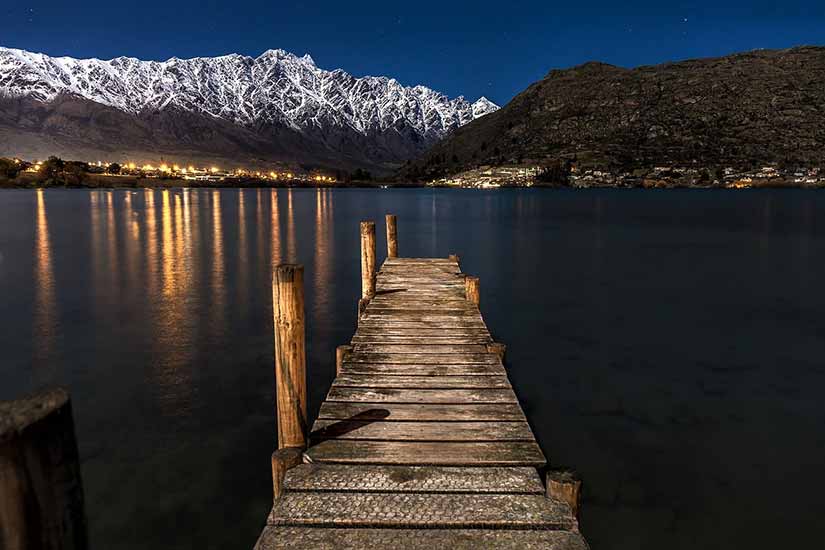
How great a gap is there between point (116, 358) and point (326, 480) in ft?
44.7

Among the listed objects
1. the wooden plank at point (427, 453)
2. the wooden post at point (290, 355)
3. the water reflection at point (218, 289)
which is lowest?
the water reflection at point (218, 289)

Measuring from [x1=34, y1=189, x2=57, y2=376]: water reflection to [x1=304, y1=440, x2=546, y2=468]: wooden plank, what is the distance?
42.1ft

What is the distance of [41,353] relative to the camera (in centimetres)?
1697

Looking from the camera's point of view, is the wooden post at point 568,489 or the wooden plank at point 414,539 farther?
the wooden post at point 568,489

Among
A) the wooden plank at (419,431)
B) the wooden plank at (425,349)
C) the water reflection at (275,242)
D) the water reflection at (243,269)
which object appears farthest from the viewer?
the water reflection at (275,242)

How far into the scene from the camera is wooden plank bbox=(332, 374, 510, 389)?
8852 millimetres

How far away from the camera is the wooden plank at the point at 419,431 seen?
698 centimetres

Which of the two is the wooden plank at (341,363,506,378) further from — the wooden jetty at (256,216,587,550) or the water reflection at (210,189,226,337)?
the water reflection at (210,189,226,337)

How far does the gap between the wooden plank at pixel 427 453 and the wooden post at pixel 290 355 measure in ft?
1.35

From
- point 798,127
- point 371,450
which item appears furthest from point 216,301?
point 798,127

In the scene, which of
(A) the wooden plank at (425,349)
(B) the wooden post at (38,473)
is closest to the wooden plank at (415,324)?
(A) the wooden plank at (425,349)

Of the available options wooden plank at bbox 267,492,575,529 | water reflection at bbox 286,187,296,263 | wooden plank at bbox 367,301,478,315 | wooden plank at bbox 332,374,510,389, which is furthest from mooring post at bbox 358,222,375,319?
water reflection at bbox 286,187,296,263

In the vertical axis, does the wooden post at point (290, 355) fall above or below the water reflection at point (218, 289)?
above

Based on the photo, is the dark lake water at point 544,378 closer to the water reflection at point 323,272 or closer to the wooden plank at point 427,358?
the water reflection at point 323,272
